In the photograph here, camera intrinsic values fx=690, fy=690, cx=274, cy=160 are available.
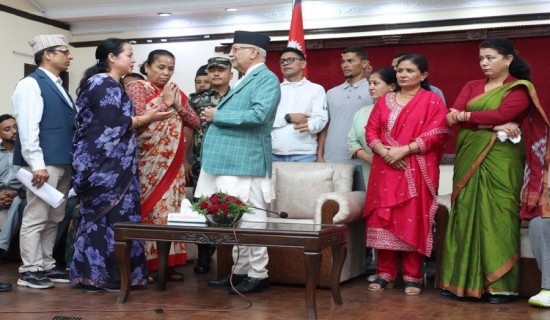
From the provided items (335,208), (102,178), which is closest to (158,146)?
(102,178)

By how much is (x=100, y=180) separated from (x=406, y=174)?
5.95 feet

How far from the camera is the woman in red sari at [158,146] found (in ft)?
14.4

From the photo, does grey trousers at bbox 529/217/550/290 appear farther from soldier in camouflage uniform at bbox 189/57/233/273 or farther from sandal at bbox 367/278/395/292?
soldier in camouflage uniform at bbox 189/57/233/273

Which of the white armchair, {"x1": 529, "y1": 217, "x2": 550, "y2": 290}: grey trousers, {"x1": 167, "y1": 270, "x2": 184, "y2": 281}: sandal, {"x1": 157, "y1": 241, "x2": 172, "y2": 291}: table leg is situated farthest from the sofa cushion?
{"x1": 529, "y1": 217, "x2": 550, "y2": 290}: grey trousers

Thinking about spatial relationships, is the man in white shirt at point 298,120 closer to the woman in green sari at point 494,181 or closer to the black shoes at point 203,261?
the black shoes at point 203,261

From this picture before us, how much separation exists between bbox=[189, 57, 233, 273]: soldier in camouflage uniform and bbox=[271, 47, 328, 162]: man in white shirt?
460 mm

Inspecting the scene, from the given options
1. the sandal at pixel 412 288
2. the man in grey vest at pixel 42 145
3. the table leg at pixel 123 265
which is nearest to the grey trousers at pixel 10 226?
the man in grey vest at pixel 42 145

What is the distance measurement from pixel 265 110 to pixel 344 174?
0.98 m

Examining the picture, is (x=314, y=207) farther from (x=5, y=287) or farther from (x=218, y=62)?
(x=5, y=287)

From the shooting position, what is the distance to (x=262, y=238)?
11.1 feet

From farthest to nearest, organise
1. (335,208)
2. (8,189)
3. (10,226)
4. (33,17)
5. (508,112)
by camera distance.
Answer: (33,17) → (8,189) → (10,226) → (335,208) → (508,112)

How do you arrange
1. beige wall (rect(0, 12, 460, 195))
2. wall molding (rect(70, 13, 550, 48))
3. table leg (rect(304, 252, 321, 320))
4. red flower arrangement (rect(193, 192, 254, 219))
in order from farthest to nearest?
beige wall (rect(0, 12, 460, 195))
wall molding (rect(70, 13, 550, 48))
red flower arrangement (rect(193, 192, 254, 219))
table leg (rect(304, 252, 321, 320))

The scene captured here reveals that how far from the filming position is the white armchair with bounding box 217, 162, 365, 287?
14.1ft

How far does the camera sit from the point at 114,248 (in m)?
3.75
